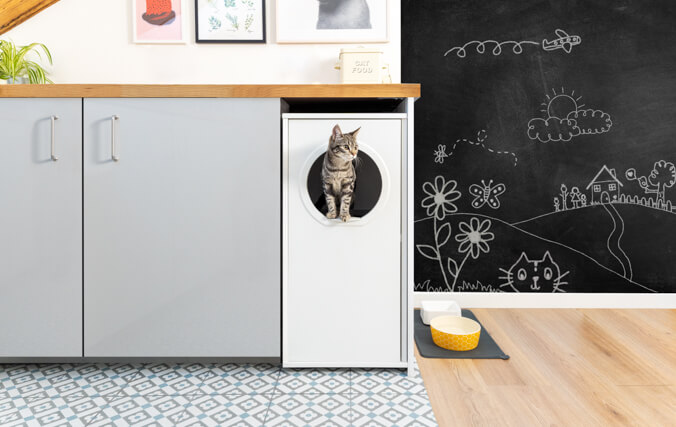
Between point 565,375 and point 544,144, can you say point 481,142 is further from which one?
point 565,375

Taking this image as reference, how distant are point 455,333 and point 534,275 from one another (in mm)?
896

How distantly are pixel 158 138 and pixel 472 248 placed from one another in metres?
1.85

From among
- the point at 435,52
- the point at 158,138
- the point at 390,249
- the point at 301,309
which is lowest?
the point at 301,309

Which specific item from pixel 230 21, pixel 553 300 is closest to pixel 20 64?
pixel 230 21

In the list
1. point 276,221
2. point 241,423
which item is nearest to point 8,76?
point 276,221

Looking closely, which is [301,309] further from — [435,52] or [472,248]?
[435,52]

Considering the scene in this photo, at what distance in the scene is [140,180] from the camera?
69.8 inches

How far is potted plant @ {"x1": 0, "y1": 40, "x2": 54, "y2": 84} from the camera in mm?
2078

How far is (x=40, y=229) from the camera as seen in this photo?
5.82 ft

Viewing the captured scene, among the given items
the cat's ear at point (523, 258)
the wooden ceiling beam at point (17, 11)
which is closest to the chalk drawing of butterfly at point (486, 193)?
the cat's ear at point (523, 258)

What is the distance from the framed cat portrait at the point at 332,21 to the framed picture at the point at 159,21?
1.71ft

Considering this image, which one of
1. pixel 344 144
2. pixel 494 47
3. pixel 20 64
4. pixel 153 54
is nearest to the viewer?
pixel 344 144

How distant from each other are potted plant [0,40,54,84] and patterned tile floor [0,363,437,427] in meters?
1.37

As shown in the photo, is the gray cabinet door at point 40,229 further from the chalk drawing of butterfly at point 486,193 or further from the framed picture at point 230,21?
the chalk drawing of butterfly at point 486,193
